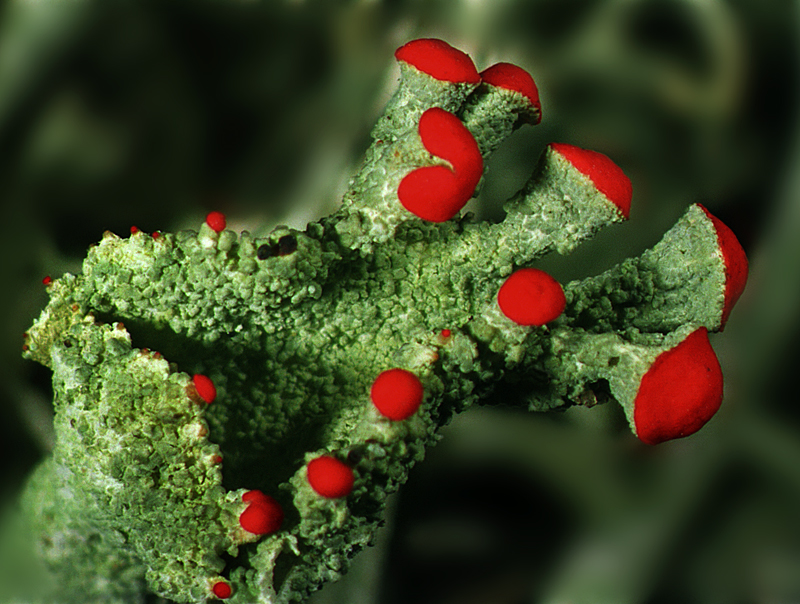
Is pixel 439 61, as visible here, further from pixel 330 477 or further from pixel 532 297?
pixel 330 477

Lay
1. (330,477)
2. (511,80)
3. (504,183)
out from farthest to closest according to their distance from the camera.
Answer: (504,183)
(511,80)
(330,477)

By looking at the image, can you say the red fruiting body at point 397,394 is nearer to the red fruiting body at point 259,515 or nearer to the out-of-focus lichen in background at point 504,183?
the red fruiting body at point 259,515

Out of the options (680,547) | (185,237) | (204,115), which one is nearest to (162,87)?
(204,115)

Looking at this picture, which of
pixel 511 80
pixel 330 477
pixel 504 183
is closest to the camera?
pixel 330 477

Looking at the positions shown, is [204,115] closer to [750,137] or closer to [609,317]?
[609,317]

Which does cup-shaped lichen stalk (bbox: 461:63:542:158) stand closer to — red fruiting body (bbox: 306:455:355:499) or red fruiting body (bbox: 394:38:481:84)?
red fruiting body (bbox: 394:38:481:84)

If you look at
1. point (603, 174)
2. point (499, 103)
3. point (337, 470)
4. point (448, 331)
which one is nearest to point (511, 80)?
point (499, 103)

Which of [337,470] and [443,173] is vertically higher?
[443,173]

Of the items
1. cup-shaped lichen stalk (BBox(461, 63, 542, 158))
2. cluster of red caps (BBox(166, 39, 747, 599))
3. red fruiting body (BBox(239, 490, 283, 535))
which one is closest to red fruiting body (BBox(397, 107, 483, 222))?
cluster of red caps (BBox(166, 39, 747, 599))
